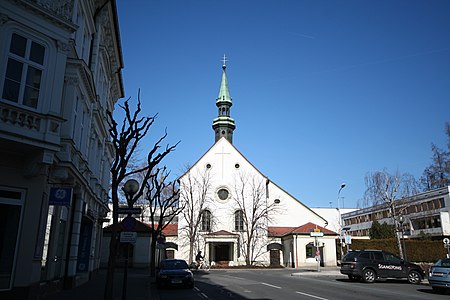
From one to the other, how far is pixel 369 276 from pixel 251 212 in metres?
30.8

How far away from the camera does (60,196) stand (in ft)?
45.9

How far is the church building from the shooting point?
1988 inches

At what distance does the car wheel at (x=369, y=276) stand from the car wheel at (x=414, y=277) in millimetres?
2134

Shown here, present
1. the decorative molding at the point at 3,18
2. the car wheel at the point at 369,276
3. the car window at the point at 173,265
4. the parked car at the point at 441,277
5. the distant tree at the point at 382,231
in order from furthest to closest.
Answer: the distant tree at the point at 382,231, the car wheel at the point at 369,276, the car window at the point at 173,265, the parked car at the point at 441,277, the decorative molding at the point at 3,18

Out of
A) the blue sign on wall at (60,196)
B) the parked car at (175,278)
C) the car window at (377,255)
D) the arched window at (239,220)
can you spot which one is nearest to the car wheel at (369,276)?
the car window at (377,255)

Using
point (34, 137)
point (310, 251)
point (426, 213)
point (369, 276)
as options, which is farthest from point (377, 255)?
point (426, 213)

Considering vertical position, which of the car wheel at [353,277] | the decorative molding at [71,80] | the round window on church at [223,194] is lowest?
the car wheel at [353,277]

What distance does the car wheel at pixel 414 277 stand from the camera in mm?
24016

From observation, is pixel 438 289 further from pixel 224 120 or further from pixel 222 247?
pixel 224 120

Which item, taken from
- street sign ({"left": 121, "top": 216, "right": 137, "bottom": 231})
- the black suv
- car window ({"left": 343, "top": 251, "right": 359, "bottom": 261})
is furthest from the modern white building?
car window ({"left": 343, "top": 251, "right": 359, "bottom": 261})

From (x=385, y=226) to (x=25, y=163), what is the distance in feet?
183

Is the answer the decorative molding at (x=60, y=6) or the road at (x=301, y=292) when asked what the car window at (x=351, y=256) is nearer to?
the road at (x=301, y=292)

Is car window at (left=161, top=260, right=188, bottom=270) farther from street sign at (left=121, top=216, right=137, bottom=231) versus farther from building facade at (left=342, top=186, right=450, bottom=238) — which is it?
building facade at (left=342, top=186, right=450, bottom=238)

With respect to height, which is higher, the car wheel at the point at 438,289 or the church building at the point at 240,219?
the church building at the point at 240,219
